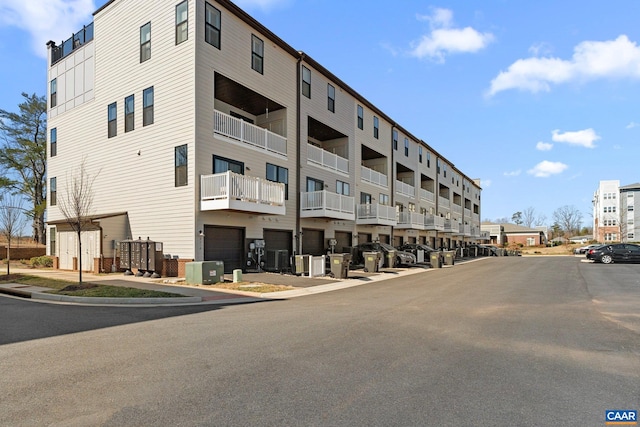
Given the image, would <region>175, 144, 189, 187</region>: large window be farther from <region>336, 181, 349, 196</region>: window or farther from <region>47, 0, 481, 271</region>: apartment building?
<region>336, 181, 349, 196</region>: window

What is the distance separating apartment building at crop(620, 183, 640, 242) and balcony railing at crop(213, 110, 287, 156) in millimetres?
98298

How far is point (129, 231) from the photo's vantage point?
65.6 ft

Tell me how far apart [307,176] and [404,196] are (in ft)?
56.5

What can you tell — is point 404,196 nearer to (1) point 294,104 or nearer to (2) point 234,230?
(1) point 294,104

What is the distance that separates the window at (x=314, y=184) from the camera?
24.1 m

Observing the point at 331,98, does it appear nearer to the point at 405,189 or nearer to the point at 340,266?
the point at 340,266

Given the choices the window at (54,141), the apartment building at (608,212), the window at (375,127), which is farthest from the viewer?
Answer: the apartment building at (608,212)

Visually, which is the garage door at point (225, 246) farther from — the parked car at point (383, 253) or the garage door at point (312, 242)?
the parked car at point (383, 253)

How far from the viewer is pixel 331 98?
2656cm

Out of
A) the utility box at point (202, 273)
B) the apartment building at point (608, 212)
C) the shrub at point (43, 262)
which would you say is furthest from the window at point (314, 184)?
the apartment building at point (608, 212)

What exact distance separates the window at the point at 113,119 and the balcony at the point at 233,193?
795cm

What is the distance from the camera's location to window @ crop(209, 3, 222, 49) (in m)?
17.7

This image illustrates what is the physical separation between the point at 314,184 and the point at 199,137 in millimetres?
9121

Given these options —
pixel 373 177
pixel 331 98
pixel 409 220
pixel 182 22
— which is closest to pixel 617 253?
pixel 409 220
